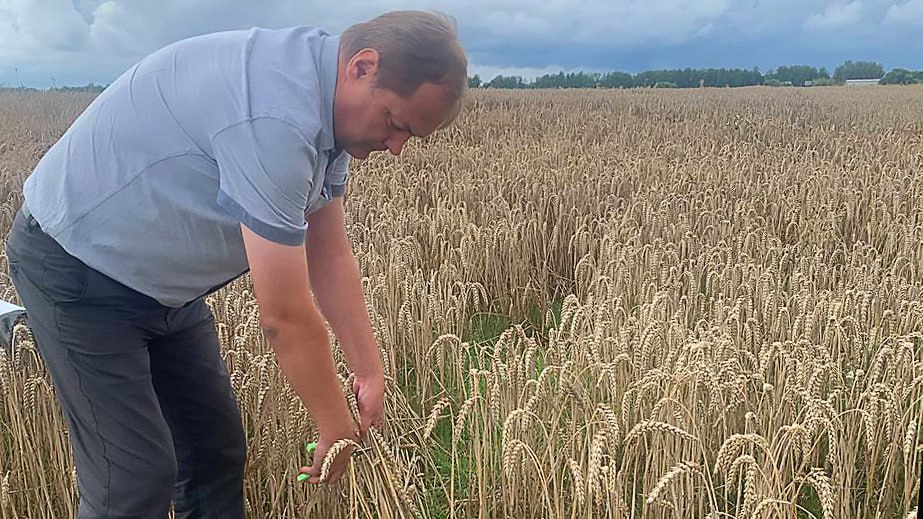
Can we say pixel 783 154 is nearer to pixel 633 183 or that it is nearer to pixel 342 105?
pixel 633 183

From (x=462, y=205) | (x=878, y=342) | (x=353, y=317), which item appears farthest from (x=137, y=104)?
(x=462, y=205)

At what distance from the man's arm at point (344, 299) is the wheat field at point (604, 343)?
12cm

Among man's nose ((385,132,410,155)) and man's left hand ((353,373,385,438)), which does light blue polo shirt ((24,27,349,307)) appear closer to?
man's nose ((385,132,410,155))

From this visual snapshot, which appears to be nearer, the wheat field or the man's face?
the man's face

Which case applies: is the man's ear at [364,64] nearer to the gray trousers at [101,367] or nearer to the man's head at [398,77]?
the man's head at [398,77]

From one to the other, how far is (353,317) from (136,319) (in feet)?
1.24

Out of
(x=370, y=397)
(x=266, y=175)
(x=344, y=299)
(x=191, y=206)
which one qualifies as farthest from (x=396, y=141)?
(x=370, y=397)

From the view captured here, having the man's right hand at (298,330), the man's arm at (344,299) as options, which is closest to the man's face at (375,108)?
the man's right hand at (298,330)

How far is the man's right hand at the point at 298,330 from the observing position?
1.00 meters

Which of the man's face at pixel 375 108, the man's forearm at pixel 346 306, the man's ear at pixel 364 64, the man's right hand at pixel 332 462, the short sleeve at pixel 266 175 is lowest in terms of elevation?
the man's right hand at pixel 332 462

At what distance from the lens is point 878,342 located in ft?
7.79

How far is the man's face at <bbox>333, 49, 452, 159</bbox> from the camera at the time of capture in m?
1.03

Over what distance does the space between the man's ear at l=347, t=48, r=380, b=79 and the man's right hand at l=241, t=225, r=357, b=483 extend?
25 centimetres

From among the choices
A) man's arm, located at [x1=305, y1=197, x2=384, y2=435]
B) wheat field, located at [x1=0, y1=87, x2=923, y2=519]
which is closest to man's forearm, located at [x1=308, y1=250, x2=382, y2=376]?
man's arm, located at [x1=305, y1=197, x2=384, y2=435]
